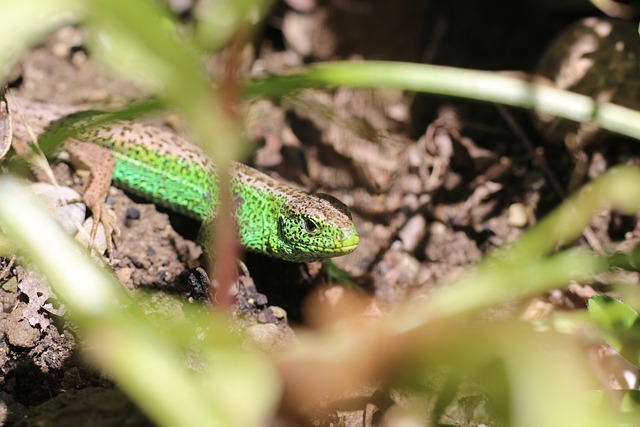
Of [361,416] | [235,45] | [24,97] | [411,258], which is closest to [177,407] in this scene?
[235,45]

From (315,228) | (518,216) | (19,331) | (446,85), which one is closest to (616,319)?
(446,85)

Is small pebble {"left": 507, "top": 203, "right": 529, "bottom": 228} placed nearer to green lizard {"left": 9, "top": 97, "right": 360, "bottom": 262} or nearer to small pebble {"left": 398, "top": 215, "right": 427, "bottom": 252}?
small pebble {"left": 398, "top": 215, "right": 427, "bottom": 252}

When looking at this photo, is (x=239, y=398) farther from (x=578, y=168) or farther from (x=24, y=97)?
(x=24, y=97)

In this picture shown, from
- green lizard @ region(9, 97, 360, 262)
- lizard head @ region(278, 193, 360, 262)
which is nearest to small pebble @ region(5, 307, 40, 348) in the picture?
green lizard @ region(9, 97, 360, 262)

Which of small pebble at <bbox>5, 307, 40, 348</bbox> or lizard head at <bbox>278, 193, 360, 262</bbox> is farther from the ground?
lizard head at <bbox>278, 193, 360, 262</bbox>

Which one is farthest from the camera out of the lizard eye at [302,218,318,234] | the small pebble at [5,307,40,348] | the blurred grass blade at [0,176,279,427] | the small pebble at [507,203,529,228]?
the small pebble at [507,203,529,228]

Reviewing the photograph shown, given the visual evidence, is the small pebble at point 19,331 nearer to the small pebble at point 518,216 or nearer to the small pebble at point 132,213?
the small pebble at point 132,213

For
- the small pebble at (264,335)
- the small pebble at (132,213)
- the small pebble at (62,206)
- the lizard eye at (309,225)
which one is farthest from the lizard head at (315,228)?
the small pebble at (62,206)
